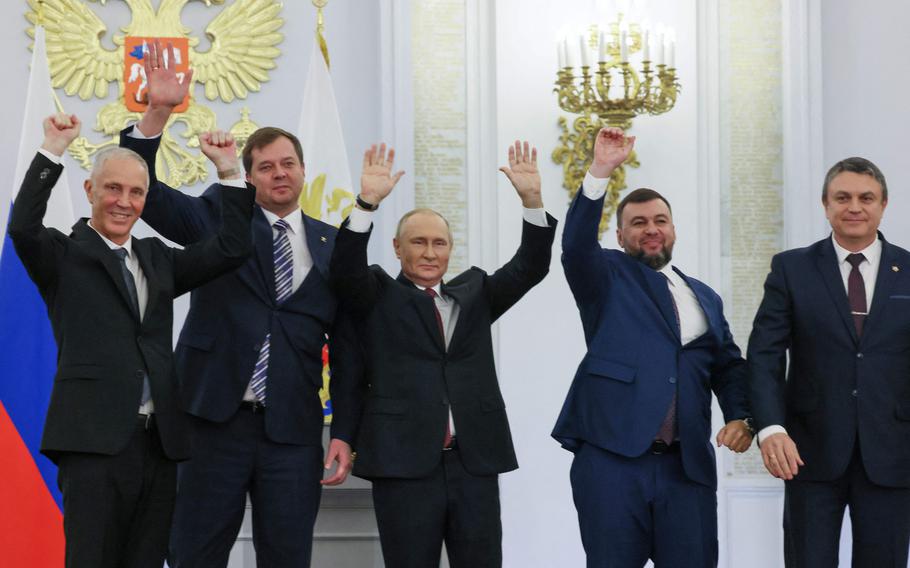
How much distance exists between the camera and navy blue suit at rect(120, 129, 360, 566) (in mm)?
3166

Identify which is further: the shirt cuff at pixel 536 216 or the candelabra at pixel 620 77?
the candelabra at pixel 620 77

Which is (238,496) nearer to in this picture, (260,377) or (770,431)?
(260,377)

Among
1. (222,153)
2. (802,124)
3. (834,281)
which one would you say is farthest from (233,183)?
(802,124)

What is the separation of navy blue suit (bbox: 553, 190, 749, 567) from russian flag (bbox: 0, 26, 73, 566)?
215 cm

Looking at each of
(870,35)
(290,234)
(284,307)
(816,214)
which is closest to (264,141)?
(290,234)

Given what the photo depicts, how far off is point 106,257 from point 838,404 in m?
1.89

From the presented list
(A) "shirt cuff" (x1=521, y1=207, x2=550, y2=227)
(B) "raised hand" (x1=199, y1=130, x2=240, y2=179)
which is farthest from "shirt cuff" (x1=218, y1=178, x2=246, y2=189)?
(A) "shirt cuff" (x1=521, y1=207, x2=550, y2=227)

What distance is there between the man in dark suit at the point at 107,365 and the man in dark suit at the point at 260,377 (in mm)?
205

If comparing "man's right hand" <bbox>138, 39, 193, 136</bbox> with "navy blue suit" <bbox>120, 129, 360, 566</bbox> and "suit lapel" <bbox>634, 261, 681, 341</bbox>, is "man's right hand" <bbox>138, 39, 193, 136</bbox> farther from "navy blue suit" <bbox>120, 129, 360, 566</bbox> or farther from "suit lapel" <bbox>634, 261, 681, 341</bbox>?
"suit lapel" <bbox>634, 261, 681, 341</bbox>

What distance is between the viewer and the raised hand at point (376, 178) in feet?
10.7

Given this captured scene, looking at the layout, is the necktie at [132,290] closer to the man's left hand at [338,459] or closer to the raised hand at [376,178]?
the man's left hand at [338,459]

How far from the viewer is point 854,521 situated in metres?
3.17

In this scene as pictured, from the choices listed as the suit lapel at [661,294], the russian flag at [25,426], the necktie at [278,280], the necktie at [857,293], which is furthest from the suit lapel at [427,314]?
the russian flag at [25,426]

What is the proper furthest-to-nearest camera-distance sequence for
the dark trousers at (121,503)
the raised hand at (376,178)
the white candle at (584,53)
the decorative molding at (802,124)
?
the decorative molding at (802,124)
the white candle at (584,53)
the raised hand at (376,178)
the dark trousers at (121,503)
